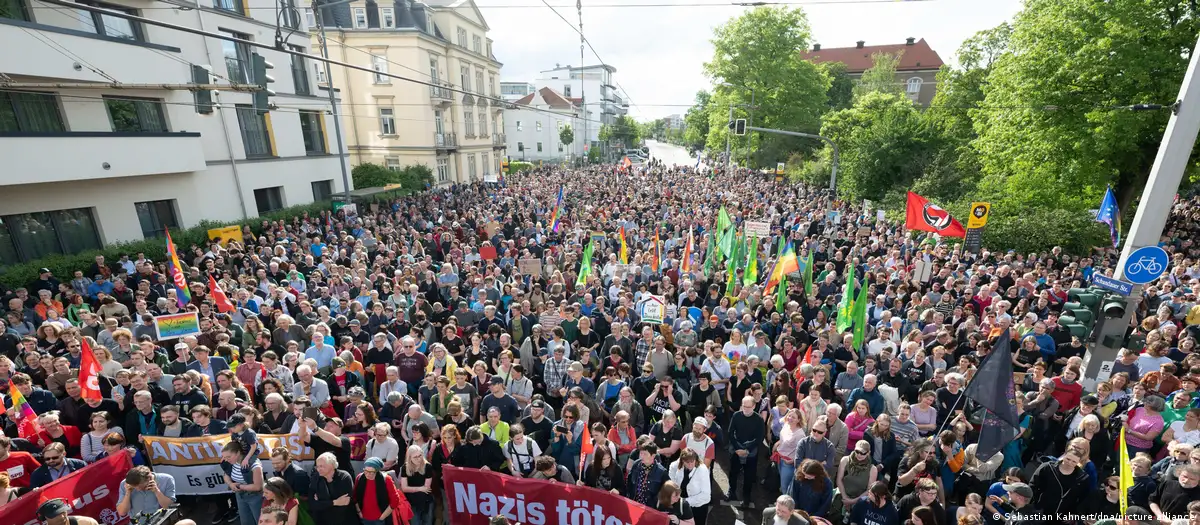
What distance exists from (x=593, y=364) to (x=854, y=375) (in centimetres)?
345

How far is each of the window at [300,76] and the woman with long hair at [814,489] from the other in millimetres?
26931

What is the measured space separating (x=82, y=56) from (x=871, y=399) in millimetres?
19970

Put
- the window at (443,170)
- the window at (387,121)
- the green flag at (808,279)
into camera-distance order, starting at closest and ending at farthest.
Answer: the green flag at (808,279) < the window at (387,121) < the window at (443,170)

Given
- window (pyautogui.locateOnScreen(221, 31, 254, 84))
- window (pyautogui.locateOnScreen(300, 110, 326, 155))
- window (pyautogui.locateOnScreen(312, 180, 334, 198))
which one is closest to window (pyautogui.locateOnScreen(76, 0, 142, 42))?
window (pyautogui.locateOnScreen(221, 31, 254, 84))

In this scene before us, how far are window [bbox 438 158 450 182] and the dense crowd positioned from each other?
28602mm

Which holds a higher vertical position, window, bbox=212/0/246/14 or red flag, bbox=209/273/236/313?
window, bbox=212/0/246/14

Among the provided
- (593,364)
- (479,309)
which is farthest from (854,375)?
(479,309)

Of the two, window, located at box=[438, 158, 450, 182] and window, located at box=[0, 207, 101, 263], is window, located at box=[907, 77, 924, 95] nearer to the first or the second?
window, located at box=[438, 158, 450, 182]

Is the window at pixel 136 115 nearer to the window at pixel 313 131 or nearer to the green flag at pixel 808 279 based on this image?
the window at pixel 313 131

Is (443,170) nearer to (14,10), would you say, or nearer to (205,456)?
(14,10)

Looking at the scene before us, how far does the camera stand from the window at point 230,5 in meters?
20.7

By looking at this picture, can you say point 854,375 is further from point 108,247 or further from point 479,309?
point 108,247

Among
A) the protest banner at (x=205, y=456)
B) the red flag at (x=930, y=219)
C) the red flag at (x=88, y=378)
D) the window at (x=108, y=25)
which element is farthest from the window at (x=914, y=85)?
the red flag at (x=88, y=378)

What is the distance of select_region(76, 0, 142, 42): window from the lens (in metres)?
16.0
